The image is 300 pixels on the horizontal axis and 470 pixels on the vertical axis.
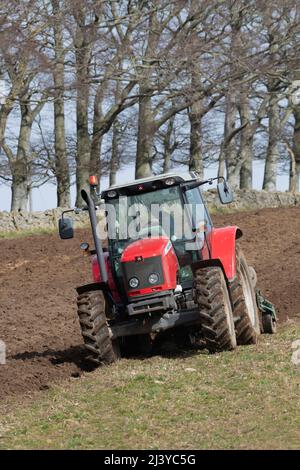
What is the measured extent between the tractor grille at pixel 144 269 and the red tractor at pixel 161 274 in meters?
0.01

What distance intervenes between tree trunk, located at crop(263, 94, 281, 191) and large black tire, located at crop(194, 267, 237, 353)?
75.9 ft

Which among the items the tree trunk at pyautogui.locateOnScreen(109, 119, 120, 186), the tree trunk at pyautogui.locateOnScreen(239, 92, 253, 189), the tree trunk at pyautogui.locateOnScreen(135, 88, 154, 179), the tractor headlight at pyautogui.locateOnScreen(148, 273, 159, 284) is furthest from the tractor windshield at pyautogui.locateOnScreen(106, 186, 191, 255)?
the tree trunk at pyautogui.locateOnScreen(109, 119, 120, 186)

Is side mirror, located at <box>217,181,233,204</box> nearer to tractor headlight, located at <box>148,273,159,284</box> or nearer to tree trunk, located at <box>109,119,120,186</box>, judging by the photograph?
tractor headlight, located at <box>148,273,159,284</box>

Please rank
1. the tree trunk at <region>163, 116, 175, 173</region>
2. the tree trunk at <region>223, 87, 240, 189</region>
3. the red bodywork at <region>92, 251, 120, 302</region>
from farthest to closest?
the tree trunk at <region>163, 116, 175, 173</region> < the tree trunk at <region>223, 87, 240, 189</region> < the red bodywork at <region>92, 251, 120, 302</region>

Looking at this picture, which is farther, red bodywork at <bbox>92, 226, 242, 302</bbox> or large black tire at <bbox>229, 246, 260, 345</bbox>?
large black tire at <bbox>229, 246, 260, 345</bbox>

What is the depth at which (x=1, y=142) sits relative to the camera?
27.4 meters

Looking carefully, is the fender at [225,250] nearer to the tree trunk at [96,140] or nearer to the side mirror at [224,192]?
the side mirror at [224,192]

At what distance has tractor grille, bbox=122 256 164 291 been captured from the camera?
11445 millimetres

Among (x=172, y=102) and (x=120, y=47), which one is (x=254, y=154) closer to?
(x=172, y=102)

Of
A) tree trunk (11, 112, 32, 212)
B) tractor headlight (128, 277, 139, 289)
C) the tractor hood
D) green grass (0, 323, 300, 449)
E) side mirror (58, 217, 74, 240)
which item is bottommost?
green grass (0, 323, 300, 449)

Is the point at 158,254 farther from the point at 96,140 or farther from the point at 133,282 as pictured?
the point at 96,140

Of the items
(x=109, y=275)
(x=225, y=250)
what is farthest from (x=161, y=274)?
(x=225, y=250)

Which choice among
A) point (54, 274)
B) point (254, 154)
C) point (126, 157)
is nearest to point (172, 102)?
point (126, 157)
